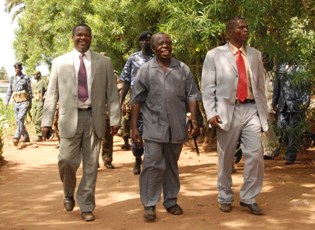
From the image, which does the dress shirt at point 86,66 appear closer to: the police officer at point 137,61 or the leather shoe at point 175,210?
the leather shoe at point 175,210

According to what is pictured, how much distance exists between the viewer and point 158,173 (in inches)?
183

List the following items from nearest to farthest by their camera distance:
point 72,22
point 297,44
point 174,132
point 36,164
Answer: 1. point 174,132
2. point 297,44
3. point 36,164
4. point 72,22

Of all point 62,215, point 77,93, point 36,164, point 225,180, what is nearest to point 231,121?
point 225,180

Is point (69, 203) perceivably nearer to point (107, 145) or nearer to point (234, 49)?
point (234, 49)

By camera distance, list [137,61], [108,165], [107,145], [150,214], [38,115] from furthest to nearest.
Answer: [38,115] < [108,165] < [107,145] < [137,61] < [150,214]

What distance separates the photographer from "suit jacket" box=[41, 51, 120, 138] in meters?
4.62

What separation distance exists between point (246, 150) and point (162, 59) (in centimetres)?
125

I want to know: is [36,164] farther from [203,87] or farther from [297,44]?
[297,44]

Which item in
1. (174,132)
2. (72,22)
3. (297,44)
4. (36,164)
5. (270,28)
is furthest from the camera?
(72,22)

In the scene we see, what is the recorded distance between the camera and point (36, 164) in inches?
337

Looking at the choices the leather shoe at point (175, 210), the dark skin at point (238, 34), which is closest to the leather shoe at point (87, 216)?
the leather shoe at point (175, 210)

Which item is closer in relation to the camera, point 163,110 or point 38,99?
point 163,110

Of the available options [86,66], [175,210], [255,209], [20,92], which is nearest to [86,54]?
[86,66]

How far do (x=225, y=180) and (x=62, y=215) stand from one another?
1767 mm
